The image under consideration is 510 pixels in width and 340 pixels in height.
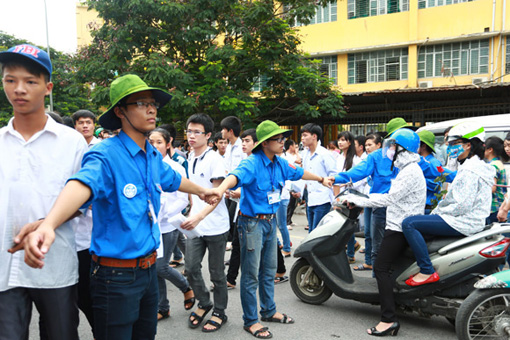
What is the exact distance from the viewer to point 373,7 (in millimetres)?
18281

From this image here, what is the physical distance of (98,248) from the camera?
2135 mm

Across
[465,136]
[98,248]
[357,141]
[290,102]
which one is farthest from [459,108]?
[98,248]

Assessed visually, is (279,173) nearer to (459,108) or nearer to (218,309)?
(218,309)

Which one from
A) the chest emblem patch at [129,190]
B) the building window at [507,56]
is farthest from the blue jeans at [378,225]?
the building window at [507,56]

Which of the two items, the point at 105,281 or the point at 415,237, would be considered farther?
the point at 415,237

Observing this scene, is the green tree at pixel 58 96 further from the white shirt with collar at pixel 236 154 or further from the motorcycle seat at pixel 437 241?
the motorcycle seat at pixel 437 241

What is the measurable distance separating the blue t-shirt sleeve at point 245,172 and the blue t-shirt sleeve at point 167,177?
2.77 feet

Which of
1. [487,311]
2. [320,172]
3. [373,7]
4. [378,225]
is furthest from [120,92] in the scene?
[373,7]

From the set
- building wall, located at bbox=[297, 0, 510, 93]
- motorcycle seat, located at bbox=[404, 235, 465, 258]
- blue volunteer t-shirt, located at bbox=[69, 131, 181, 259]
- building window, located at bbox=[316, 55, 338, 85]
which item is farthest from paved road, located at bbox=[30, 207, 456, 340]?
building window, located at bbox=[316, 55, 338, 85]

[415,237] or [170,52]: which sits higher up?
[170,52]

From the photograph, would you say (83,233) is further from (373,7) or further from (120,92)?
(373,7)

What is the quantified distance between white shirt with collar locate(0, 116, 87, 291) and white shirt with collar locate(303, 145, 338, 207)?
13.1 ft

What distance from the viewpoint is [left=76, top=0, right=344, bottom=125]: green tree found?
37.8 ft

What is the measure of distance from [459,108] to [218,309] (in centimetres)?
1184
